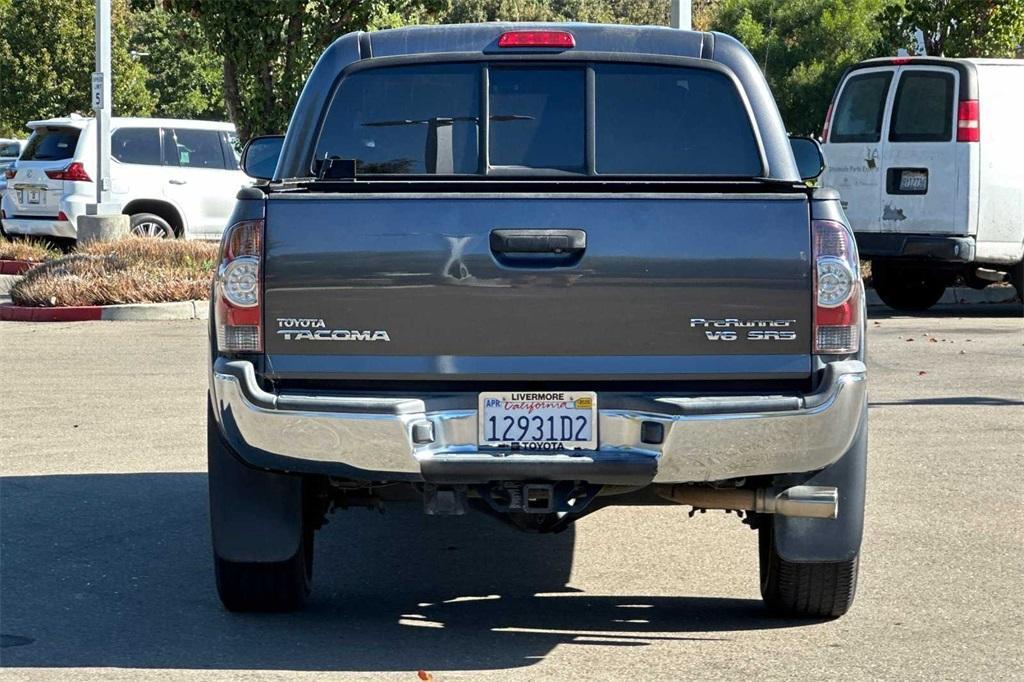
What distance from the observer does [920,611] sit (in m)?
5.94

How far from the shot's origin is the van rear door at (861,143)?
16.7 meters

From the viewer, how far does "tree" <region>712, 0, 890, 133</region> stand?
51.2 meters

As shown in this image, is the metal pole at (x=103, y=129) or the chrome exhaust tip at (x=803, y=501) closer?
the chrome exhaust tip at (x=803, y=501)

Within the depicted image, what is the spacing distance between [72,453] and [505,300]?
4610 mm

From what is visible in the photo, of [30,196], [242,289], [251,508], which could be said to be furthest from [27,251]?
[242,289]

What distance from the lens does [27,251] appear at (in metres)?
22.3

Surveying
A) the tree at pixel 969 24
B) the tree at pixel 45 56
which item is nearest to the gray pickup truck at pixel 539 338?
the tree at pixel 969 24

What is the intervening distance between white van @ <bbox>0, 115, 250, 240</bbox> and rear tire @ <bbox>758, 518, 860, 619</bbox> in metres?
17.2

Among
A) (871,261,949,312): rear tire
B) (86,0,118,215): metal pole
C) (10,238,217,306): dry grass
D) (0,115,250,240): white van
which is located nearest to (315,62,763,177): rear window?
(10,238,217,306): dry grass

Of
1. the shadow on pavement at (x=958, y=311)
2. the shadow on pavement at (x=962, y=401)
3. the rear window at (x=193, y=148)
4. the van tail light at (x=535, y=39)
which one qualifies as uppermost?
the van tail light at (x=535, y=39)

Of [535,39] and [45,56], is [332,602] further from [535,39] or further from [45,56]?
[45,56]

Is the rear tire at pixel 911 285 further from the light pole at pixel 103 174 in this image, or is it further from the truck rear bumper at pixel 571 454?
the truck rear bumper at pixel 571 454

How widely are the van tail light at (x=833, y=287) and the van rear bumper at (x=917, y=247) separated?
11.1 m

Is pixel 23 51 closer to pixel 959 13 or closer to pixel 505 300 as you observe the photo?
pixel 959 13
